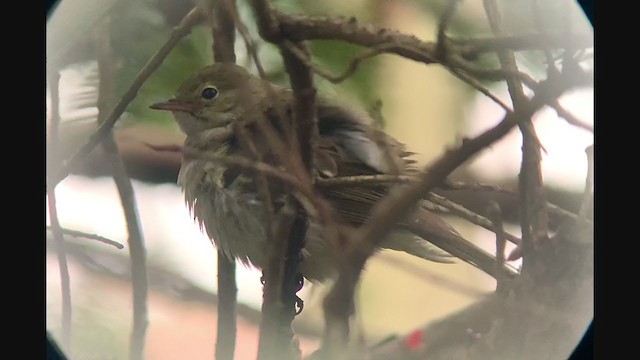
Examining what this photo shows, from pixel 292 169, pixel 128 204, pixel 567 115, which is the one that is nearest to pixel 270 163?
pixel 292 169

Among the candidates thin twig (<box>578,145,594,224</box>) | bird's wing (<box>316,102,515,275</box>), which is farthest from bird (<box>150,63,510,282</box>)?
thin twig (<box>578,145,594,224</box>)

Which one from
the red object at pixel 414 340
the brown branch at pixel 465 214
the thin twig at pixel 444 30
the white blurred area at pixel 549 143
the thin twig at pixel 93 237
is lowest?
the red object at pixel 414 340

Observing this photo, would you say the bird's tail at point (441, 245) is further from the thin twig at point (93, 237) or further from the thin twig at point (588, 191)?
the thin twig at point (93, 237)

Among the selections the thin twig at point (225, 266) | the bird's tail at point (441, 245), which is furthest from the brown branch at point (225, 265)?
the bird's tail at point (441, 245)

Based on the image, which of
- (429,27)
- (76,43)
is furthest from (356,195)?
(76,43)

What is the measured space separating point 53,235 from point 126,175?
0.37ft

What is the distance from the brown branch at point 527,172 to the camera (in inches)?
25.6

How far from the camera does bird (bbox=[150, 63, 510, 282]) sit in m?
0.63

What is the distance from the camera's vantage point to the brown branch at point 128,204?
0.67m

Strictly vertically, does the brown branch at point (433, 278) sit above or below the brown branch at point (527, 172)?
below

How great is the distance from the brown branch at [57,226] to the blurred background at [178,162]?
10 millimetres

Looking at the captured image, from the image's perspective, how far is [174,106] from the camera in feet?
2.12

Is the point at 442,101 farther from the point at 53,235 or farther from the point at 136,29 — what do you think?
the point at 53,235

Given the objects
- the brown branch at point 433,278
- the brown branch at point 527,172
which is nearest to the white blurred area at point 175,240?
the brown branch at point 433,278
